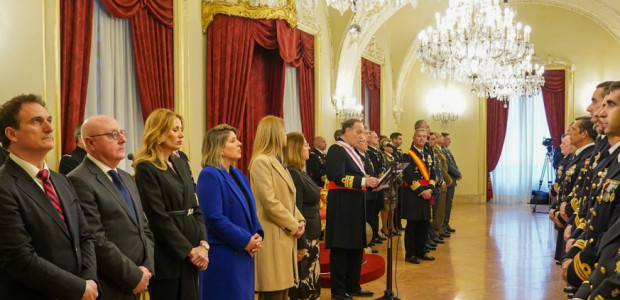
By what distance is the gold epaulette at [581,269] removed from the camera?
243cm

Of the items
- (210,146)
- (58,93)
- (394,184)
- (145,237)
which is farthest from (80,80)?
(394,184)

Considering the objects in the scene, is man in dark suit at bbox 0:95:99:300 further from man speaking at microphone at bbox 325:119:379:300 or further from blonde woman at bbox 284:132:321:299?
man speaking at microphone at bbox 325:119:379:300

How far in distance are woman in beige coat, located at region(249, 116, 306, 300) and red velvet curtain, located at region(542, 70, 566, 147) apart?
1088cm

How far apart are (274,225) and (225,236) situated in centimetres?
49

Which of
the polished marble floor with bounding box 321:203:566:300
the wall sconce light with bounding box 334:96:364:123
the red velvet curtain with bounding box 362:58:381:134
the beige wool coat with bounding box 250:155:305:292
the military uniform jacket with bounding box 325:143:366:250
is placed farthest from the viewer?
the red velvet curtain with bounding box 362:58:381:134

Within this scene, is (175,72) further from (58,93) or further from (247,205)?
(247,205)

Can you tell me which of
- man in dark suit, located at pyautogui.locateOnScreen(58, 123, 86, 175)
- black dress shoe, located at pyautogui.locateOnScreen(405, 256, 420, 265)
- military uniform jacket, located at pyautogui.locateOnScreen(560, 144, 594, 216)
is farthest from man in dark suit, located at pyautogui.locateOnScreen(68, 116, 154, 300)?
black dress shoe, located at pyautogui.locateOnScreen(405, 256, 420, 265)

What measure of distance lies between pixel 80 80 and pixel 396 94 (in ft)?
29.2

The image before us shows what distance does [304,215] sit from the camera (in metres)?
4.28

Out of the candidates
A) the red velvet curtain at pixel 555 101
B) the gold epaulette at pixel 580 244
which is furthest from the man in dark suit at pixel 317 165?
the red velvet curtain at pixel 555 101

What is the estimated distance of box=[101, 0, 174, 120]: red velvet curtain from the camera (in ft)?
16.5

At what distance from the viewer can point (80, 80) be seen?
14.4 feet

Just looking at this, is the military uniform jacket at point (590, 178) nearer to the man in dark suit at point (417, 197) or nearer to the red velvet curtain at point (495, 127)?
the man in dark suit at point (417, 197)

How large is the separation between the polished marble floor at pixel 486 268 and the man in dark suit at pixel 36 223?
3.12m
